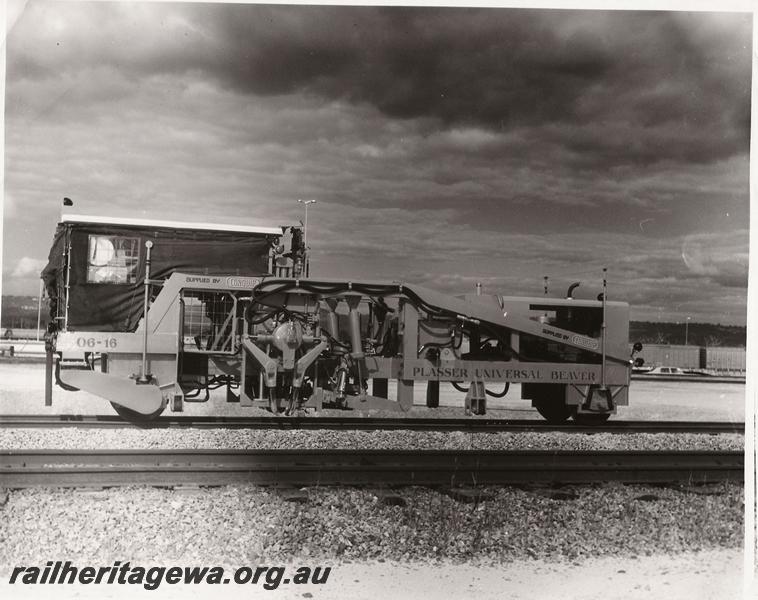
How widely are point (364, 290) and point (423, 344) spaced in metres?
1.03

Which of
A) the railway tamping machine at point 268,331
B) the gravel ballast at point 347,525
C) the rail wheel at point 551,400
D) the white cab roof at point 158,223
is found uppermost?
the white cab roof at point 158,223

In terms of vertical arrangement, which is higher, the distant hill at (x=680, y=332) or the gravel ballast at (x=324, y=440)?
the distant hill at (x=680, y=332)

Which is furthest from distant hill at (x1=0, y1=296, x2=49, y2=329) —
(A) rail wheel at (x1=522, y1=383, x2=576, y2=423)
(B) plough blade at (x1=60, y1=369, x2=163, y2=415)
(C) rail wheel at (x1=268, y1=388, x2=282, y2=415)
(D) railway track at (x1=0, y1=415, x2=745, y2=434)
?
(A) rail wheel at (x1=522, y1=383, x2=576, y2=423)

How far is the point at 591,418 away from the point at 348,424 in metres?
3.64

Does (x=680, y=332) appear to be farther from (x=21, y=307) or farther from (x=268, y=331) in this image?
(x=21, y=307)

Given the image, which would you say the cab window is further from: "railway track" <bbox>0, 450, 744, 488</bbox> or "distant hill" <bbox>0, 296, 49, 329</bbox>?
"railway track" <bbox>0, 450, 744, 488</bbox>

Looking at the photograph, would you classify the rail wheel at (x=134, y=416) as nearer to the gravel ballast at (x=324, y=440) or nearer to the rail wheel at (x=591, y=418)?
the gravel ballast at (x=324, y=440)

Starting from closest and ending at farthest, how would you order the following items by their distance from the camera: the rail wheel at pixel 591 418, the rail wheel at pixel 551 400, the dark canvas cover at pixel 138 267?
1. the dark canvas cover at pixel 138 267
2. the rail wheel at pixel 591 418
3. the rail wheel at pixel 551 400

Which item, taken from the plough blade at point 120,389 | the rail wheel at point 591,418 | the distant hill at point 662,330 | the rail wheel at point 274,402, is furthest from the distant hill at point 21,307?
the rail wheel at point 591,418

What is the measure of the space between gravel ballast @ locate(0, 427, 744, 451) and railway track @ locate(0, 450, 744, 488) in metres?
0.92

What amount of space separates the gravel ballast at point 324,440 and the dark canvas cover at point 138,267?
1.49m

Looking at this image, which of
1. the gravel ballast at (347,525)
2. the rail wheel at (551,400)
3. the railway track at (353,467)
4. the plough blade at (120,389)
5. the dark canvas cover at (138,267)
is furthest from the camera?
the rail wheel at (551,400)

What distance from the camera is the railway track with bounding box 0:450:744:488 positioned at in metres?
5.67

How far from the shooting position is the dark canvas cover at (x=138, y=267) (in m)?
8.71
